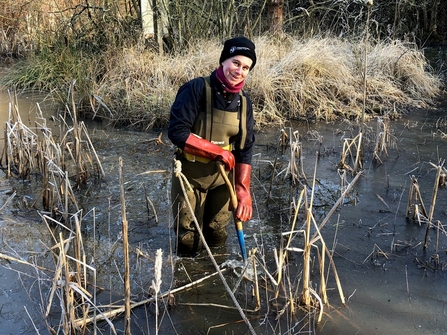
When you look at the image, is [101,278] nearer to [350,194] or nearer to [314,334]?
[314,334]

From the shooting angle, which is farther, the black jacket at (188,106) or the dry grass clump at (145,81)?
the dry grass clump at (145,81)

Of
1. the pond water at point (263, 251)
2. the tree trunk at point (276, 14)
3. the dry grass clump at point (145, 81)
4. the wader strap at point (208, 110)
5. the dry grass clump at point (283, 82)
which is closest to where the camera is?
the pond water at point (263, 251)

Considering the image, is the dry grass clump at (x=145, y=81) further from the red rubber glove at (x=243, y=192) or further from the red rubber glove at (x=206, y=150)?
the red rubber glove at (x=206, y=150)

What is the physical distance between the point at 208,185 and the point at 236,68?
882mm

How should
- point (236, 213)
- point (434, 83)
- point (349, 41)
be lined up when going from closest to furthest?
point (236, 213)
point (434, 83)
point (349, 41)

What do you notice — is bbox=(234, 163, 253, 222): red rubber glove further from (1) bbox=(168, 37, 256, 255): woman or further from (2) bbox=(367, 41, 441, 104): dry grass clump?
(2) bbox=(367, 41, 441, 104): dry grass clump

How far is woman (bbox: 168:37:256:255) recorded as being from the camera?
3295 millimetres

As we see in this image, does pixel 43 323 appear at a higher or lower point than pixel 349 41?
lower

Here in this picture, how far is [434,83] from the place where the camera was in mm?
10086

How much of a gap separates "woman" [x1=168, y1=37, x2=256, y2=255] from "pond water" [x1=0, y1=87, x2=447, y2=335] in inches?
11.0

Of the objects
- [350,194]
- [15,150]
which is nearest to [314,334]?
[350,194]

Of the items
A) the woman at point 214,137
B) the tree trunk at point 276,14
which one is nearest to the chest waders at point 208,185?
the woman at point 214,137

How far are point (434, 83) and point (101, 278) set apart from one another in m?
8.65

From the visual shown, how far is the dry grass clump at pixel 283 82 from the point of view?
316 inches
